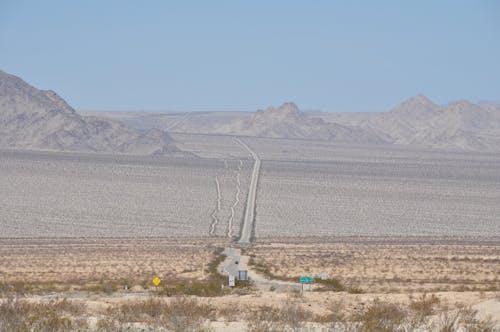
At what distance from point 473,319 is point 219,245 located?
28.8 meters

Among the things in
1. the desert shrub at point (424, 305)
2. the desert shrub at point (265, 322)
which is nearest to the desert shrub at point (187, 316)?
the desert shrub at point (265, 322)

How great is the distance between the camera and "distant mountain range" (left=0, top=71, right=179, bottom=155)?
129250 millimetres

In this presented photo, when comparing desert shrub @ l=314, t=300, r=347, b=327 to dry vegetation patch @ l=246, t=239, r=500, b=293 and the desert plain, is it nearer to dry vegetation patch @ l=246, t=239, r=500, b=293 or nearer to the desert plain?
the desert plain

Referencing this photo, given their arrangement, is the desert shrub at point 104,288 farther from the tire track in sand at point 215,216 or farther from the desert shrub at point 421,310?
the tire track in sand at point 215,216

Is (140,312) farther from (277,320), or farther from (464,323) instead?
(464,323)

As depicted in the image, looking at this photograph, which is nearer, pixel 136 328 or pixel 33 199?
pixel 136 328

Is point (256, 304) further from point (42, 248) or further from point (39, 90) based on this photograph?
point (39, 90)

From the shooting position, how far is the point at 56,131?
131625 mm

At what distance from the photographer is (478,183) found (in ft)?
310

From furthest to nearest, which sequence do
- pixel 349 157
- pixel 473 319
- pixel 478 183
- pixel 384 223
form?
pixel 349 157 < pixel 478 183 < pixel 384 223 < pixel 473 319

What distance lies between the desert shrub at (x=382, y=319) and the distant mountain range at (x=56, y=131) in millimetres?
111397

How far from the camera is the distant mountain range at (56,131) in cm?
12925

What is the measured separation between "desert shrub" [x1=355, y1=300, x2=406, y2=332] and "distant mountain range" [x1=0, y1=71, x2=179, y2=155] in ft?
365

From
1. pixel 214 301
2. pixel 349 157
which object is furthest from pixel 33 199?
pixel 349 157
